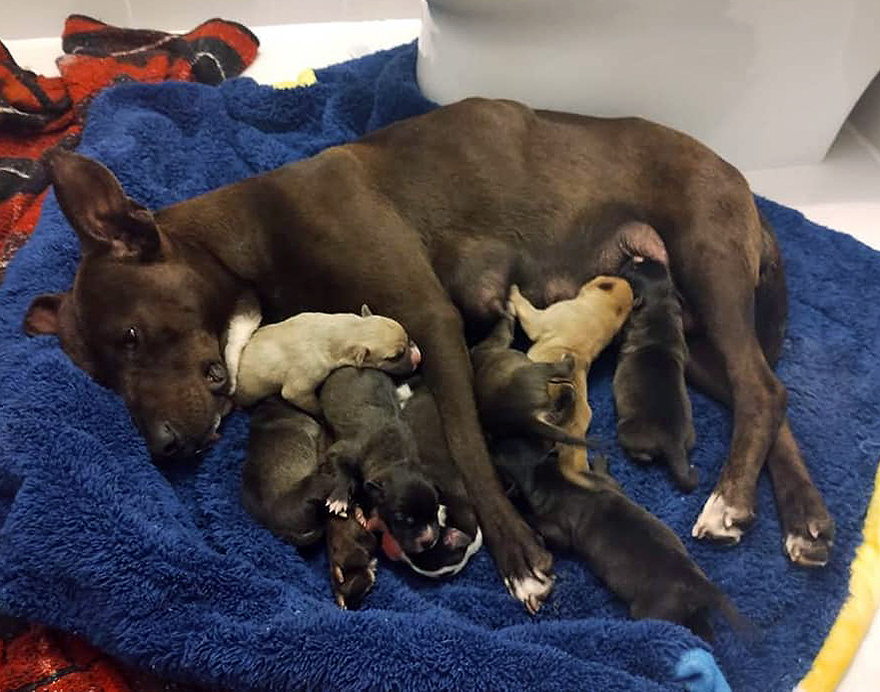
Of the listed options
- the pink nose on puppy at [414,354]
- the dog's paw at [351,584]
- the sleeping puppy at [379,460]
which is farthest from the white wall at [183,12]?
the dog's paw at [351,584]

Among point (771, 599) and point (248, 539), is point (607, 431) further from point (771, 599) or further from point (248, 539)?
point (248, 539)

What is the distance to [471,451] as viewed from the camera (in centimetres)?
200

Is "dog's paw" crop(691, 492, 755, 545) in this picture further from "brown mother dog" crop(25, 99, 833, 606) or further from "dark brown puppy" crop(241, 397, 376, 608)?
"dark brown puppy" crop(241, 397, 376, 608)

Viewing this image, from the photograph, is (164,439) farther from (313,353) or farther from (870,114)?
(870,114)

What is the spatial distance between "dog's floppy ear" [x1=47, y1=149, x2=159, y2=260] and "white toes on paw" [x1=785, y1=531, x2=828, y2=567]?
1.56 meters

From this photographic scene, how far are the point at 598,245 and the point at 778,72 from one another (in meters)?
0.92

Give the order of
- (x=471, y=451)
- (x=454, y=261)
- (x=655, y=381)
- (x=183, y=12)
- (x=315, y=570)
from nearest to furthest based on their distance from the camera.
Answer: (x=315, y=570)
(x=471, y=451)
(x=655, y=381)
(x=454, y=261)
(x=183, y=12)

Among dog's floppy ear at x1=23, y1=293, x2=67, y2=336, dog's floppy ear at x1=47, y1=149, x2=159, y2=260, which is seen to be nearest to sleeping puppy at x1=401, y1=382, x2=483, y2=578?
dog's floppy ear at x1=47, y1=149, x2=159, y2=260

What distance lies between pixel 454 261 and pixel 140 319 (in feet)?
2.61

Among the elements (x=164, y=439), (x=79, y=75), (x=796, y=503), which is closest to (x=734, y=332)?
(x=796, y=503)

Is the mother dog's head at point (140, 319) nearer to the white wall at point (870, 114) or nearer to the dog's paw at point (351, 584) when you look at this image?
the dog's paw at point (351, 584)

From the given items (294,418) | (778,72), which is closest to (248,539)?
(294,418)

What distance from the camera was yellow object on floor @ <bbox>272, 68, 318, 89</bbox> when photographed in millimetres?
3194

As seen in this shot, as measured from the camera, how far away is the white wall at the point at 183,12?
3707 millimetres
